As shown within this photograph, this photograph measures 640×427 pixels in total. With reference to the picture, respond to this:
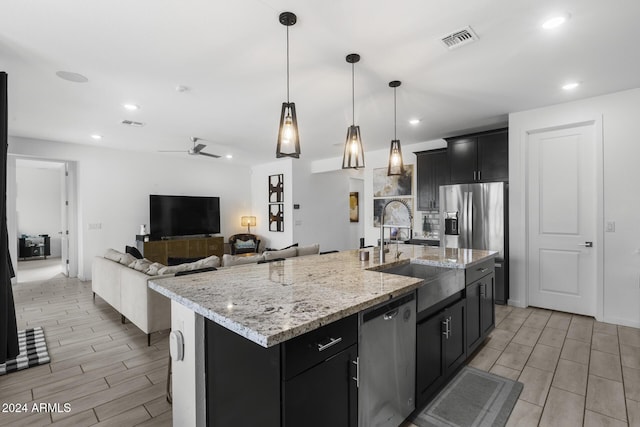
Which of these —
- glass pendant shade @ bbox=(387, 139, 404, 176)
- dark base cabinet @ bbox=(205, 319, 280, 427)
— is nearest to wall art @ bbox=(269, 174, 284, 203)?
glass pendant shade @ bbox=(387, 139, 404, 176)

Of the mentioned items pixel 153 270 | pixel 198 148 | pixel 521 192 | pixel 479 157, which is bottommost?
pixel 153 270

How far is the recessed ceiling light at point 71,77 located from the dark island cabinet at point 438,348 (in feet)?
12.3

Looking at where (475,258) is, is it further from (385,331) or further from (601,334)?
(601,334)

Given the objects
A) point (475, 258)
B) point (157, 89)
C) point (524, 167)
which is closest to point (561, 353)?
point (475, 258)

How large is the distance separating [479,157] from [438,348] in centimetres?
347

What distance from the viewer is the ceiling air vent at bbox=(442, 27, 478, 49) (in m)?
2.31

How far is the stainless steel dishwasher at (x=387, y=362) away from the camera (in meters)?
1.48

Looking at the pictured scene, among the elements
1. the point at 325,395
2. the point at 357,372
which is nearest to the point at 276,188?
the point at 357,372

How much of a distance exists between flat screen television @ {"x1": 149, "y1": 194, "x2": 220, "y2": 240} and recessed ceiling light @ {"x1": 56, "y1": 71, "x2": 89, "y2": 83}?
3943mm

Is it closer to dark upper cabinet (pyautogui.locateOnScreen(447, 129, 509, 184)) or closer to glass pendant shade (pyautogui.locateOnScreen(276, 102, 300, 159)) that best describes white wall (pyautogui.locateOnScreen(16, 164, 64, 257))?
glass pendant shade (pyautogui.locateOnScreen(276, 102, 300, 159))

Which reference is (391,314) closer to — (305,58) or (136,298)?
(305,58)

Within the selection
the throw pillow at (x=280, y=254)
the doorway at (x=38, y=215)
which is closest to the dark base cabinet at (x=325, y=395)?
the throw pillow at (x=280, y=254)

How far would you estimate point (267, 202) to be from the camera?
8.23 metres

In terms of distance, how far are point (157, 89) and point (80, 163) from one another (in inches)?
158
